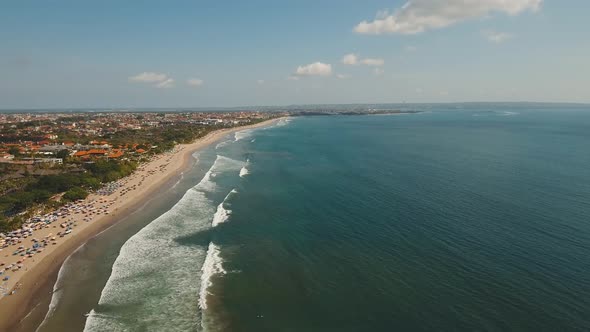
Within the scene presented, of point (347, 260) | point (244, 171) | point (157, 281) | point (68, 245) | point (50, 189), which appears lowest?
point (157, 281)

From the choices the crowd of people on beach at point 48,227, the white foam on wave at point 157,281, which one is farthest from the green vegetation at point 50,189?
the white foam on wave at point 157,281

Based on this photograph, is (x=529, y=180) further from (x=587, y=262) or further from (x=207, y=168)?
(x=207, y=168)

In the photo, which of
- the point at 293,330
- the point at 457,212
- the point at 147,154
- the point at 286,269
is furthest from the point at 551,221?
the point at 147,154

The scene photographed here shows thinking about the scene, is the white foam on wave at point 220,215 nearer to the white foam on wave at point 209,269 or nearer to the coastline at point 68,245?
the white foam on wave at point 209,269

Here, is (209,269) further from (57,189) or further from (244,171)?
(244,171)

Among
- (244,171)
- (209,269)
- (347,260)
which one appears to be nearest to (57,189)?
(244,171)

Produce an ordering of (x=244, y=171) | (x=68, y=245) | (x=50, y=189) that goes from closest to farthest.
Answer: (x=68, y=245)
(x=50, y=189)
(x=244, y=171)

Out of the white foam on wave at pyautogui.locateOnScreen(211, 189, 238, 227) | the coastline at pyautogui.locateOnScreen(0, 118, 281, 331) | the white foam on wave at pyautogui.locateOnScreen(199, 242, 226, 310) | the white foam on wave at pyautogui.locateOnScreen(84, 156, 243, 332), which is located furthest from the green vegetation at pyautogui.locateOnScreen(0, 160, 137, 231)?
the white foam on wave at pyautogui.locateOnScreen(199, 242, 226, 310)
